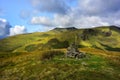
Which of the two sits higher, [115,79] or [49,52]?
[49,52]

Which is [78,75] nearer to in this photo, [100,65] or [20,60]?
[100,65]

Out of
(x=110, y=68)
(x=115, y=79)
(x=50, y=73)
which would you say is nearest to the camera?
(x=115, y=79)

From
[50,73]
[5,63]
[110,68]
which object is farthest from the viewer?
[5,63]

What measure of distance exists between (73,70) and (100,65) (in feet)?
26.8

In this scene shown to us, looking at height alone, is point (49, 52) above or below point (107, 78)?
above

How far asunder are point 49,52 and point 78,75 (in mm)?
18770

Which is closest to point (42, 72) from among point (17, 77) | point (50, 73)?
point (50, 73)

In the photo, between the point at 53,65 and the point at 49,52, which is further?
the point at 49,52

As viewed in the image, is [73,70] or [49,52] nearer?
[73,70]

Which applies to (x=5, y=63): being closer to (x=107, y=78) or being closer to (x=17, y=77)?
(x=17, y=77)

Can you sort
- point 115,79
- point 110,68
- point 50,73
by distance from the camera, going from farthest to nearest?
1. point 110,68
2. point 50,73
3. point 115,79

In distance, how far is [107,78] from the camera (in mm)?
52219

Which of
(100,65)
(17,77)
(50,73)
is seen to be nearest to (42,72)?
(50,73)

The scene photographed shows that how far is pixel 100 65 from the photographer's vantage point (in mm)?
60938
